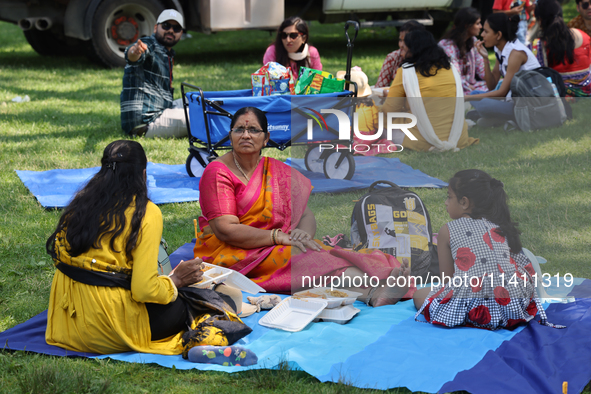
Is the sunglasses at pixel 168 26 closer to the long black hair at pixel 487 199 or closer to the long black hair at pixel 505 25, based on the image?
the long black hair at pixel 505 25

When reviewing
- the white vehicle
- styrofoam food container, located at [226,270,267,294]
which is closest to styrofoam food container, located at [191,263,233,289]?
styrofoam food container, located at [226,270,267,294]

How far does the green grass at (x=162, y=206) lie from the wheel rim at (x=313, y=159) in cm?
20

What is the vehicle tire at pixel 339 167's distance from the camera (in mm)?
3941

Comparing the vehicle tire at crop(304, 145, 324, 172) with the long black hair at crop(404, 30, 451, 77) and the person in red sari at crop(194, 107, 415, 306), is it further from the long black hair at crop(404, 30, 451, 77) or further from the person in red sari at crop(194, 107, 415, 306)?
the long black hair at crop(404, 30, 451, 77)

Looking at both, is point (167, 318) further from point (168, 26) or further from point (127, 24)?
point (127, 24)

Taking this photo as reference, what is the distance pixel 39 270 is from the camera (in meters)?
3.76

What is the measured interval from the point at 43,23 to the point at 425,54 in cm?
652

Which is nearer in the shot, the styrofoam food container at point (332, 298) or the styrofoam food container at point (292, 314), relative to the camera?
the styrofoam food container at point (292, 314)

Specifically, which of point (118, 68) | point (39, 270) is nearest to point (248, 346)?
point (39, 270)

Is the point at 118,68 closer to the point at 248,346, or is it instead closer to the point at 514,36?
the point at 514,36

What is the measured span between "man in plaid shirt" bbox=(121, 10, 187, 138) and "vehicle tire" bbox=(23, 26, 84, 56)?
5.34 m

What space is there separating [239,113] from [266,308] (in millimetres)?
1152

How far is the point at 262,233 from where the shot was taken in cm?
348

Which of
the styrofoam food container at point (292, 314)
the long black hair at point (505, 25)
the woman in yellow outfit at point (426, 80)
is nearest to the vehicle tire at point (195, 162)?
the woman in yellow outfit at point (426, 80)
